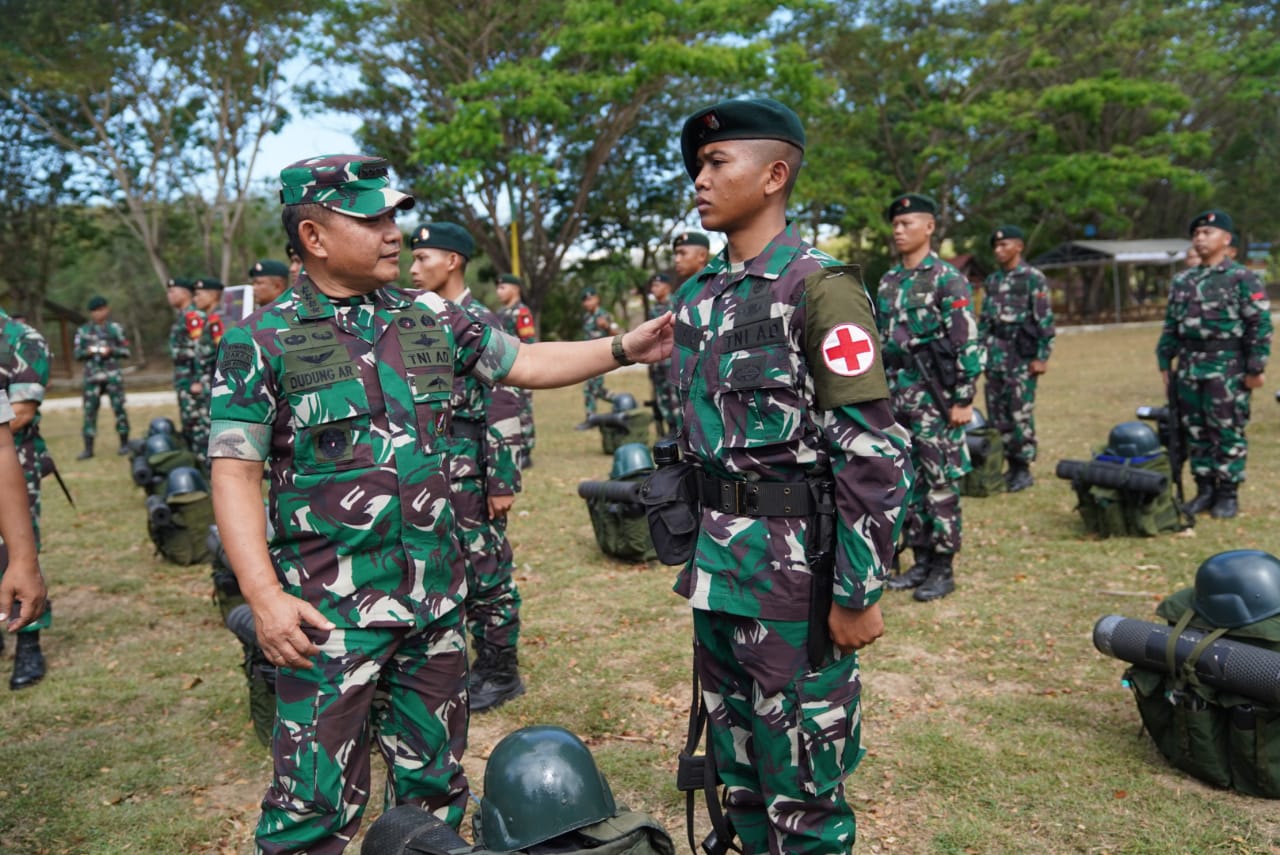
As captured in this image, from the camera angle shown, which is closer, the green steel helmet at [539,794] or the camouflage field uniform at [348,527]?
the green steel helmet at [539,794]

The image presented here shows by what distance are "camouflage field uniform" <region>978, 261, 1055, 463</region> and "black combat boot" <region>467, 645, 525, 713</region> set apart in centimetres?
591

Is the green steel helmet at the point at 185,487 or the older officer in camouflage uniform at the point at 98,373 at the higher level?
Answer: the older officer in camouflage uniform at the point at 98,373

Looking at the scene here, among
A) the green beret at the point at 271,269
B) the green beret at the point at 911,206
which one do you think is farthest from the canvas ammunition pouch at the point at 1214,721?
the green beret at the point at 271,269

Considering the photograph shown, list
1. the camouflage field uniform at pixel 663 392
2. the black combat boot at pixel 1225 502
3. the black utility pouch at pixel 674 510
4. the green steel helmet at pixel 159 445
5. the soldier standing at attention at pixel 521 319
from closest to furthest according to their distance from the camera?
the black utility pouch at pixel 674 510, the black combat boot at pixel 1225 502, the soldier standing at attention at pixel 521 319, the green steel helmet at pixel 159 445, the camouflage field uniform at pixel 663 392

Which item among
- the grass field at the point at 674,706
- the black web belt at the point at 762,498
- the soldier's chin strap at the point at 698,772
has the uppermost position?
the black web belt at the point at 762,498

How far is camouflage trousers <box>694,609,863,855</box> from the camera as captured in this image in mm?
2578

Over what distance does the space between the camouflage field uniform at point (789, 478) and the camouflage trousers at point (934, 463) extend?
330 cm

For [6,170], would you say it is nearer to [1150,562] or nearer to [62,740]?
[62,740]

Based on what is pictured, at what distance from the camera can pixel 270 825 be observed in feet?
8.45

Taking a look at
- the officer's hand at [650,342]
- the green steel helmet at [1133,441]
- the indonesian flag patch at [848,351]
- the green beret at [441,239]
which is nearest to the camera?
A: the indonesian flag patch at [848,351]

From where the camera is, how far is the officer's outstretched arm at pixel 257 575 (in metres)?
2.49

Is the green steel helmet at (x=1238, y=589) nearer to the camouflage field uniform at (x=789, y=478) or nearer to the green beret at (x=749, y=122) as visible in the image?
the camouflage field uniform at (x=789, y=478)

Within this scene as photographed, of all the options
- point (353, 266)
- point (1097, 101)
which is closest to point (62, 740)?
point (353, 266)

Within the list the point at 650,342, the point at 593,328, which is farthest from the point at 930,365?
the point at 593,328
